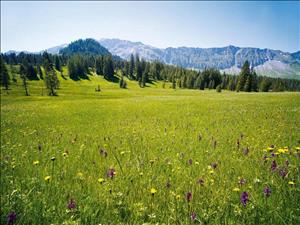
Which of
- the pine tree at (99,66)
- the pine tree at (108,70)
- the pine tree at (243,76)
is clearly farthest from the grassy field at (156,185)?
the pine tree at (99,66)

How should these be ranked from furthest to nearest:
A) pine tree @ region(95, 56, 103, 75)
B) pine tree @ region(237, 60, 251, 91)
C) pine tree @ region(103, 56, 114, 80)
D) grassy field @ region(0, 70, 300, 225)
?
pine tree @ region(95, 56, 103, 75) → pine tree @ region(103, 56, 114, 80) → pine tree @ region(237, 60, 251, 91) → grassy field @ region(0, 70, 300, 225)

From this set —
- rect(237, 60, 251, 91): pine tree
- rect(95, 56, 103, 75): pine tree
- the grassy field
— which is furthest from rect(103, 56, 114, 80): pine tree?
the grassy field

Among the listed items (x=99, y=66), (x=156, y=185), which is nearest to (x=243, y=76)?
(x=156, y=185)

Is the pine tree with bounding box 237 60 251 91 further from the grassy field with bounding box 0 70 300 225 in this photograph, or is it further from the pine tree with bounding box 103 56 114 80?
the pine tree with bounding box 103 56 114 80

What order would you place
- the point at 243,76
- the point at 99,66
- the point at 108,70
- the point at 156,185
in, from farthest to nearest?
the point at 99,66
the point at 108,70
the point at 243,76
the point at 156,185

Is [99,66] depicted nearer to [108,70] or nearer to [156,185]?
[108,70]

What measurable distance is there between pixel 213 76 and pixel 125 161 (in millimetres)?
159731

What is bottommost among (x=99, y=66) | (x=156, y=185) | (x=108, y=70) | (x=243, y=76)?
(x=156, y=185)

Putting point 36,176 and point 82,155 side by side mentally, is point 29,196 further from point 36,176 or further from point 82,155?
point 82,155

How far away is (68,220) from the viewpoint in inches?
137

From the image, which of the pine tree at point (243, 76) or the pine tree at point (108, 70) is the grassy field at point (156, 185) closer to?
the pine tree at point (243, 76)

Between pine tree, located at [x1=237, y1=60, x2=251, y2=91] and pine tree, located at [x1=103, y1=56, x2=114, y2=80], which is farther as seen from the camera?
pine tree, located at [x1=103, y1=56, x2=114, y2=80]

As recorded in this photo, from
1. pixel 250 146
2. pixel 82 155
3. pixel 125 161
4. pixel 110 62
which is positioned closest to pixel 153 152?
pixel 125 161

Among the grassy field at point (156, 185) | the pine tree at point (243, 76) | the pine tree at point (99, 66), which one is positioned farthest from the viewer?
the pine tree at point (99, 66)
